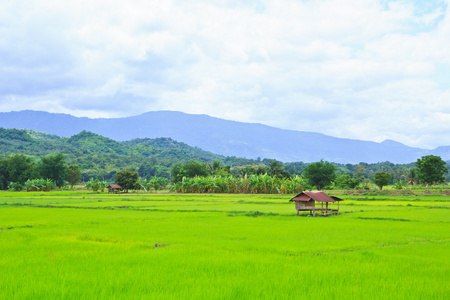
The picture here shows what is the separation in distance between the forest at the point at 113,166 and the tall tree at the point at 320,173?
1.58 meters

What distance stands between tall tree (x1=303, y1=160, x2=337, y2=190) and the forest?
158 centimetres

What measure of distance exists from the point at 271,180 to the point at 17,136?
126m

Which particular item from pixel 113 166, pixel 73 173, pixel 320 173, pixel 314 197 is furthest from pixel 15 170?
pixel 314 197

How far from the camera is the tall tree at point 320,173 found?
58.7 m

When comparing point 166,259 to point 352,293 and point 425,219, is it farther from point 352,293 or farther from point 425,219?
point 425,219

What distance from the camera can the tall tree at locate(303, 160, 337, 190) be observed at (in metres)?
58.7

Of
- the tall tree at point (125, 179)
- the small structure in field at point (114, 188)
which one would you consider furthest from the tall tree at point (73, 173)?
the tall tree at point (125, 179)

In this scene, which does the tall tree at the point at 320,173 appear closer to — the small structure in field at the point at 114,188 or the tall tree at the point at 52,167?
the small structure in field at the point at 114,188

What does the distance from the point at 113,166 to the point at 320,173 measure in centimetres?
7948

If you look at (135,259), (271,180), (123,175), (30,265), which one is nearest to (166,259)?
(135,259)

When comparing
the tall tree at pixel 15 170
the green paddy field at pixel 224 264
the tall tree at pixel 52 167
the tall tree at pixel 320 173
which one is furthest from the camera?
the tall tree at pixel 52 167

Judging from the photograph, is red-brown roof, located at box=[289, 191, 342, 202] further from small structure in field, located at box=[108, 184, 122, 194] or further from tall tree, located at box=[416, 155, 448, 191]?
small structure in field, located at box=[108, 184, 122, 194]

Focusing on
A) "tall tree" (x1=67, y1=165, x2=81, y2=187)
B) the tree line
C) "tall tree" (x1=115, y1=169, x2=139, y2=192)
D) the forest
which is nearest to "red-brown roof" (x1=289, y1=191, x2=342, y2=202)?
the tree line

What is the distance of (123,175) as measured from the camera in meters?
64.6
